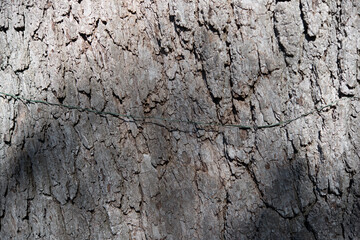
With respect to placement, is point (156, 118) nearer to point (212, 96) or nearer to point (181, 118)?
point (181, 118)

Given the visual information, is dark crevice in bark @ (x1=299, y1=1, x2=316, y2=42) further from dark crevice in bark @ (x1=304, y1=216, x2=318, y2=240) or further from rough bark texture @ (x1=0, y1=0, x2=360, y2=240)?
dark crevice in bark @ (x1=304, y1=216, x2=318, y2=240)

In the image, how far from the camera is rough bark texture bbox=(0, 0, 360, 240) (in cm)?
161

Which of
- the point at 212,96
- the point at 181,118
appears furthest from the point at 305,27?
the point at 181,118

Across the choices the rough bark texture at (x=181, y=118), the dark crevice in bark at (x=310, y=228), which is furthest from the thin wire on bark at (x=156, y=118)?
the dark crevice in bark at (x=310, y=228)

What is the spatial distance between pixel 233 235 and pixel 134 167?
51 centimetres

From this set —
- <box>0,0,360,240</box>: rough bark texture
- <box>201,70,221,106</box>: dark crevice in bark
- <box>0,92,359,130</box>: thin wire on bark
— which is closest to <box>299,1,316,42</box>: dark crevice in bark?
<box>0,0,360,240</box>: rough bark texture

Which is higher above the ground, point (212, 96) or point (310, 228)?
point (212, 96)

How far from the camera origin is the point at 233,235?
1.68 m

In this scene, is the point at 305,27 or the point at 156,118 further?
the point at 156,118

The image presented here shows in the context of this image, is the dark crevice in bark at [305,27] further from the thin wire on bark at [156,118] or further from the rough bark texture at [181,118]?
the thin wire on bark at [156,118]

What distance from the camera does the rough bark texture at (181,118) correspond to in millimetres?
1605

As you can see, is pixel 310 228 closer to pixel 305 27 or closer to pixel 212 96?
pixel 212 96

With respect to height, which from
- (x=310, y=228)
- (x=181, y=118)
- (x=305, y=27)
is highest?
(x=305, y=27)

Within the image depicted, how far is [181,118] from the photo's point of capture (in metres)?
1.68
